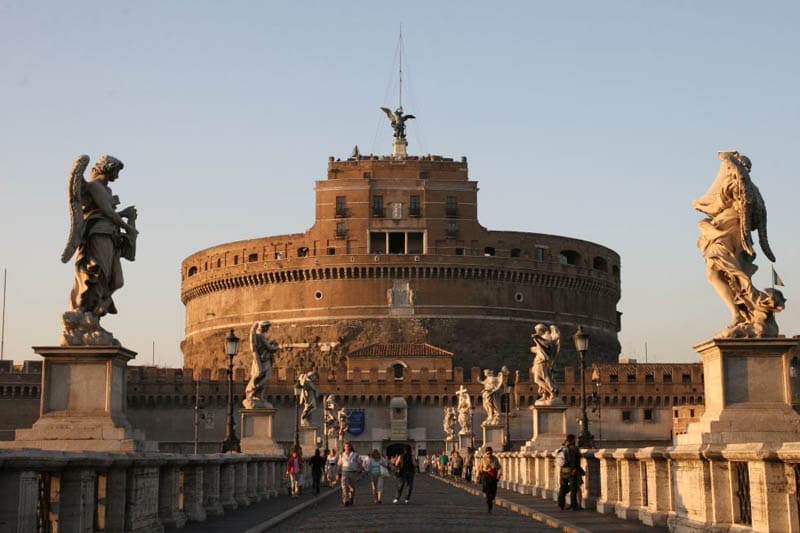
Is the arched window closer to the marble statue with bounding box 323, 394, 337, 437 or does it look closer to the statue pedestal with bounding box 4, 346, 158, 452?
the marble statue with bounding box 323, 394, 337, 437

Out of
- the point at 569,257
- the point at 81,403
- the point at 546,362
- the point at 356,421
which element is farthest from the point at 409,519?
the point at 569,257

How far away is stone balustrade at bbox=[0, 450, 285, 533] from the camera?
7754 mm

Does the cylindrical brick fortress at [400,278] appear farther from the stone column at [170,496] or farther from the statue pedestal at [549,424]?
the stone column at [170,496]

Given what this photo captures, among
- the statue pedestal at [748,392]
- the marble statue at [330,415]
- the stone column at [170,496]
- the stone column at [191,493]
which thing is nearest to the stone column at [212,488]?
the stone column at [191,493]

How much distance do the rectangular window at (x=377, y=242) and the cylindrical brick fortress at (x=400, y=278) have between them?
0.24ft

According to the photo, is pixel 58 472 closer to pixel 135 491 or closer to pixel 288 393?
pixel 135 491

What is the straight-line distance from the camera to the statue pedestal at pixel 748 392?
11.0m

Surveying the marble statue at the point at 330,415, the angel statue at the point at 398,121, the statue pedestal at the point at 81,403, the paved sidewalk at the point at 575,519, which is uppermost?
the angel statue at the point at 398,121

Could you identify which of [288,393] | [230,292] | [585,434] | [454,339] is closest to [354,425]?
[288,393]

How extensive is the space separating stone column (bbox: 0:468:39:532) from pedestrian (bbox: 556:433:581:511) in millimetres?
10901

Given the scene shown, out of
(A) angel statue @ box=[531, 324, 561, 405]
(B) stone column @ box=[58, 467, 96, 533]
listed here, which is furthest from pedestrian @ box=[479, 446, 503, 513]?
(B) stone column @ box=[58, 467, 96, 533]

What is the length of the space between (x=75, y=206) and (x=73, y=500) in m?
3.51

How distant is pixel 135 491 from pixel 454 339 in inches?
2935

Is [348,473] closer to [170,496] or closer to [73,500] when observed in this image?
[170,496]
